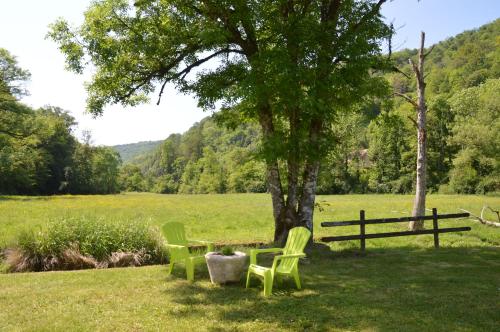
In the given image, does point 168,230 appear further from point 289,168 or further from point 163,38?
point 163,38

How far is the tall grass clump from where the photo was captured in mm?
10664

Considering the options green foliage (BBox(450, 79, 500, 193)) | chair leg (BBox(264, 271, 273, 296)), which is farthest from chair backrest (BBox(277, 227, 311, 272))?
green foliage (BBox(450, 79, 500, 193))

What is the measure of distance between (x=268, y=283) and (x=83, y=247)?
234 inches

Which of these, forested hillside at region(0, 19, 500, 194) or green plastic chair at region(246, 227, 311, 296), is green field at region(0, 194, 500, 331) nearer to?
green plastic chair at region(246, 227, 311, 296)

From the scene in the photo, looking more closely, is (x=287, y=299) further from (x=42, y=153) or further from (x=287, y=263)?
(x=42, y=153)

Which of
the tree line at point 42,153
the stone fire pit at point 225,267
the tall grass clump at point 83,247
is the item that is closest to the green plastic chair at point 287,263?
the stone fire pit at point 225,267

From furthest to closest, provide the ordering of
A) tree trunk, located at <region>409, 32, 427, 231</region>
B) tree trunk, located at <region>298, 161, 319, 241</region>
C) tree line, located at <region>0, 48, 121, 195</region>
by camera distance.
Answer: tree line, located at <region>0, 48, 121, 195</region>
tree trunk, located at <region>409, 32, 427, 231</region>
tree trunk, located at <region>298, 161, 319, 241</region>

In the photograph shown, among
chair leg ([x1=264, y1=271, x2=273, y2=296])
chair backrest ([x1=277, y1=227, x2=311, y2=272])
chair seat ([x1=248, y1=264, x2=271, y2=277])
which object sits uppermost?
chair backrest ([x1=277, y1=227, x2=311, y2=272])

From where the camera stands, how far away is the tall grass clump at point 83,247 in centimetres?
1066

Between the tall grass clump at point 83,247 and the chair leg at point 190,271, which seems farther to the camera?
the tall grass clump at point 83,247

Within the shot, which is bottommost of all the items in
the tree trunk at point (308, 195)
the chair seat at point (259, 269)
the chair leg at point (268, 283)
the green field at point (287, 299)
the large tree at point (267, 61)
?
the green field at point (287, 299)

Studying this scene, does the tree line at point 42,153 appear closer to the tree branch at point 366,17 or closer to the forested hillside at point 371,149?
the forested hillside at point 371,149

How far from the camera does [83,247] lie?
11.0 m

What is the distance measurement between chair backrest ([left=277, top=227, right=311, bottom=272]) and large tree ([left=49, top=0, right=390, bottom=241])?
2154 mm
